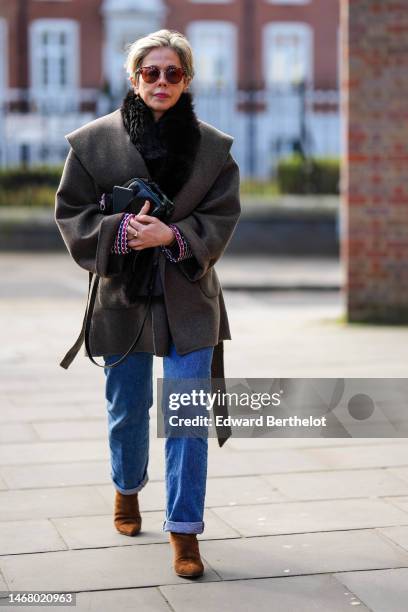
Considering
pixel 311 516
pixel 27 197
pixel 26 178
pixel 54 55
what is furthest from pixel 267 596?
pixel 54 55

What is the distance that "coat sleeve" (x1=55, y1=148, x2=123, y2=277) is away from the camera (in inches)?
165

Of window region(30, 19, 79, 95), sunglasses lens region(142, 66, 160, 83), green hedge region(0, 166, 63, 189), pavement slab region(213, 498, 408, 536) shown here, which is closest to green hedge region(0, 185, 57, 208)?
green hedge region(0, 166, 63, 189)

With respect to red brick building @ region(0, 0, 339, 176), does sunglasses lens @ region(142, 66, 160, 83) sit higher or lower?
lower

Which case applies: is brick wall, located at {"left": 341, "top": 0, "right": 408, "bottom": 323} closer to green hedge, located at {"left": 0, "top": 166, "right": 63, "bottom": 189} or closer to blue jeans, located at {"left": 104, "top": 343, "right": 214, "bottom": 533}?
blue jeans, located at {"left": 104, "top": 343, "right": 214, "bottom": 533}

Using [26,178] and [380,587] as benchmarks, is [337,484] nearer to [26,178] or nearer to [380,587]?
[380,587]

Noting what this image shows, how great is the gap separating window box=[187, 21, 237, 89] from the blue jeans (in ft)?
105

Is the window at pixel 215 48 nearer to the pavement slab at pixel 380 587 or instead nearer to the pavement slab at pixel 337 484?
the pavement slab at pixel 337 484

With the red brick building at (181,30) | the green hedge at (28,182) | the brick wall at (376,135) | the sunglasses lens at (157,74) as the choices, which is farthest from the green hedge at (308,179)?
the sunglasses lens at (157,74)

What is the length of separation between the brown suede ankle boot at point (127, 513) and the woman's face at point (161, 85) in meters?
1.42

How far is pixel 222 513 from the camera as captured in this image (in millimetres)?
4910

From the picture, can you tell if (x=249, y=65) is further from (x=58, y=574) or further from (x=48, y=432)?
(x=58, y=574)

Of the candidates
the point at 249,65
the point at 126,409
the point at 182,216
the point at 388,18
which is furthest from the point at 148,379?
the point at 249,65

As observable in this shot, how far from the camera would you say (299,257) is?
65.4 ft

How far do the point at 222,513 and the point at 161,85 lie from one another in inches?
67.4
